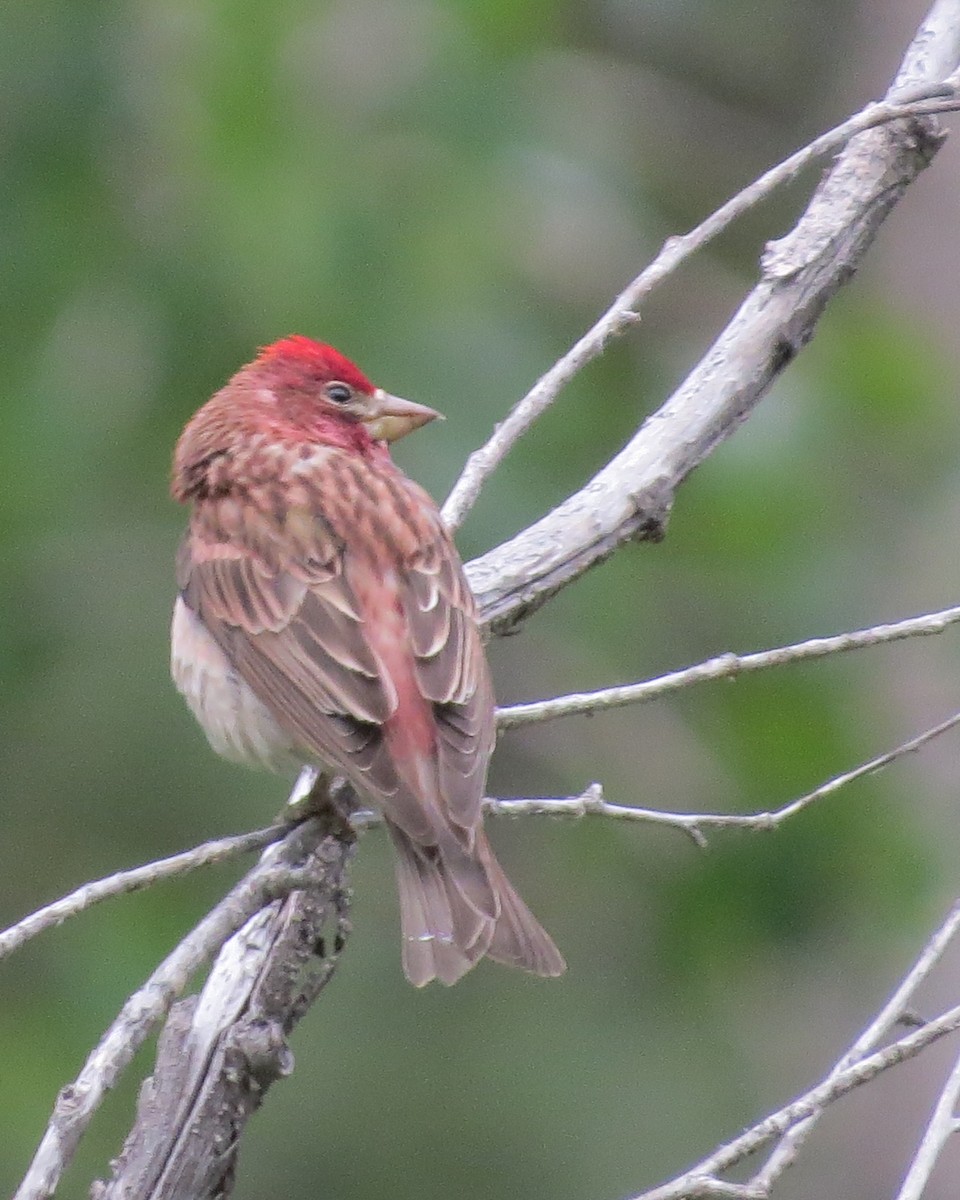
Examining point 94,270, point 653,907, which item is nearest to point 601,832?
point 653,907

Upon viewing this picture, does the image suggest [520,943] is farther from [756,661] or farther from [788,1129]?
[788,1129]

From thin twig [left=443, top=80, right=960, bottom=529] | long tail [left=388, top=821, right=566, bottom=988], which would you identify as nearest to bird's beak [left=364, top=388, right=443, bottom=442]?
thin twig [left=443, top=80, right=960, bottom=529]

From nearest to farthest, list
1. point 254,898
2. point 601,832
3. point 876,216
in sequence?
point 254,898
point 876,216
point 601,832

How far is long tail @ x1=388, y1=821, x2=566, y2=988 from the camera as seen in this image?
439 cm

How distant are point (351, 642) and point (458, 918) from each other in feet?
2.40

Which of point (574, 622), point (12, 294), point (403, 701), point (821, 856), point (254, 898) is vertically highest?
point (12, 294)

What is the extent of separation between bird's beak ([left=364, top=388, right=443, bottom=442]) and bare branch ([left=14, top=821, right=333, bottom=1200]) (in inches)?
71.8

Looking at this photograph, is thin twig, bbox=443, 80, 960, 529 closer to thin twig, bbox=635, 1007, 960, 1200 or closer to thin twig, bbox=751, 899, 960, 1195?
thin twig, bbox=751, 899, 960, 1195

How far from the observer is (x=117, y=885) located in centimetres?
385

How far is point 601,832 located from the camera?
847 cm

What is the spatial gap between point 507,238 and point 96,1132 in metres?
3.43

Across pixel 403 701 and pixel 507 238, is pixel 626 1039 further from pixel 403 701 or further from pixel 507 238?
pixel 403 701

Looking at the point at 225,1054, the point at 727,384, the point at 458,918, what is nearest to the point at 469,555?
the point at 727,384

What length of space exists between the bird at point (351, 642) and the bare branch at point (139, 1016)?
0.29m
